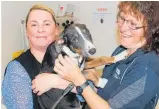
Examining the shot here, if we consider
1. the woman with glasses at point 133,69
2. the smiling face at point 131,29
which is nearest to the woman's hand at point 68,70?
the woman with glasses at point 133,69

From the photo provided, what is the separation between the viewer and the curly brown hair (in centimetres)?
134

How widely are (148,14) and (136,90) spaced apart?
400 mm

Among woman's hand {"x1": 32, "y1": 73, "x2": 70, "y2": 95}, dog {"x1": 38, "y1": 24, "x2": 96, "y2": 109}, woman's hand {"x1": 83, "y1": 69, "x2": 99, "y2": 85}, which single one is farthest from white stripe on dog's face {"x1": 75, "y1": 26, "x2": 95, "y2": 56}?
woman's hand {"x1": 32, "y1": 73, "x2": 70, "y2": 95}

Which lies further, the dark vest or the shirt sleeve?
the dark vest

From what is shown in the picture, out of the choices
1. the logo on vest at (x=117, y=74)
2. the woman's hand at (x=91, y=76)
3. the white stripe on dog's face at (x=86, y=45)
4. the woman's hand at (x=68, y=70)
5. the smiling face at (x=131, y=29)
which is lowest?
the woman's hand at (x=91, y=76)

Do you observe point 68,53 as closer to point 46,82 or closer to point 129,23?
point 46,82

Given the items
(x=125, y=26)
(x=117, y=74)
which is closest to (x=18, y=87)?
(x=117, y=74)

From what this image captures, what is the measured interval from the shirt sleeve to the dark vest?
45cm

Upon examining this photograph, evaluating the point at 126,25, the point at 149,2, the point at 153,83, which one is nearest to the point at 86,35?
the point at 126,25

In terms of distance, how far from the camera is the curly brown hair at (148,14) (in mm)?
1341

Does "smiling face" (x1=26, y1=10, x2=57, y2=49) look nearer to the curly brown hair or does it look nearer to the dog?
the dog

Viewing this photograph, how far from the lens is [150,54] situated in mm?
1346

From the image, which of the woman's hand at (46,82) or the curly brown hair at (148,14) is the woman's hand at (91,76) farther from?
the curly brown hair at (148,14)

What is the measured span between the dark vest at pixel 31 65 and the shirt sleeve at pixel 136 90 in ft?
1.47
